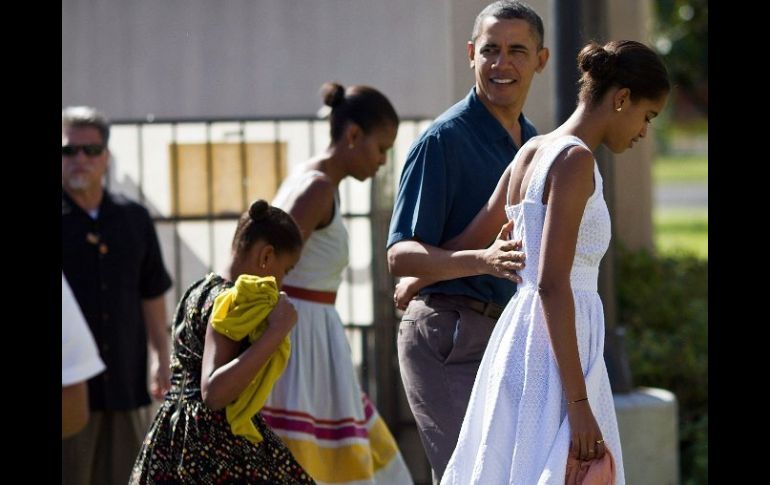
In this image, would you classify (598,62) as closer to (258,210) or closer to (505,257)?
(505,257)

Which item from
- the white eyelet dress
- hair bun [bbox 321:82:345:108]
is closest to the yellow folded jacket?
the white eyelet dress

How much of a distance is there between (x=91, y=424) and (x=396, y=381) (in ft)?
5.28

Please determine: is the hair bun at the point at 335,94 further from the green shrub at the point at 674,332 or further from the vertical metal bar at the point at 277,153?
the green shrub at the point at 674,332

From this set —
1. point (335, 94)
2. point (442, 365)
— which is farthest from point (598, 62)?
point (335, 94)

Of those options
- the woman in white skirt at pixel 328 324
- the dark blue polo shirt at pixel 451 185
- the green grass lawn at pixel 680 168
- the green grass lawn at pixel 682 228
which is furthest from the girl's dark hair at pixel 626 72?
the green grass lawn at pixel 680 168

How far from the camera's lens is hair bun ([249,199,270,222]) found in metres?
4.28

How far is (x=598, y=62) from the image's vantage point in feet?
11.1

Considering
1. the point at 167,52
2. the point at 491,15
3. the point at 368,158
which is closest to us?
the point at 491,15

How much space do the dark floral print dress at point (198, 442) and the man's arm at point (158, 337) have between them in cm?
152

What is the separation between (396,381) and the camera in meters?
6.76

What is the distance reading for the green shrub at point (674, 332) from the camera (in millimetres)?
7305

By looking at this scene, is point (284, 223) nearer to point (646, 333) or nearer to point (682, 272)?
point (646, 333)

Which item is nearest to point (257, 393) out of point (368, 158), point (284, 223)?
point (284, 223)

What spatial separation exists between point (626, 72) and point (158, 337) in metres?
3.16
